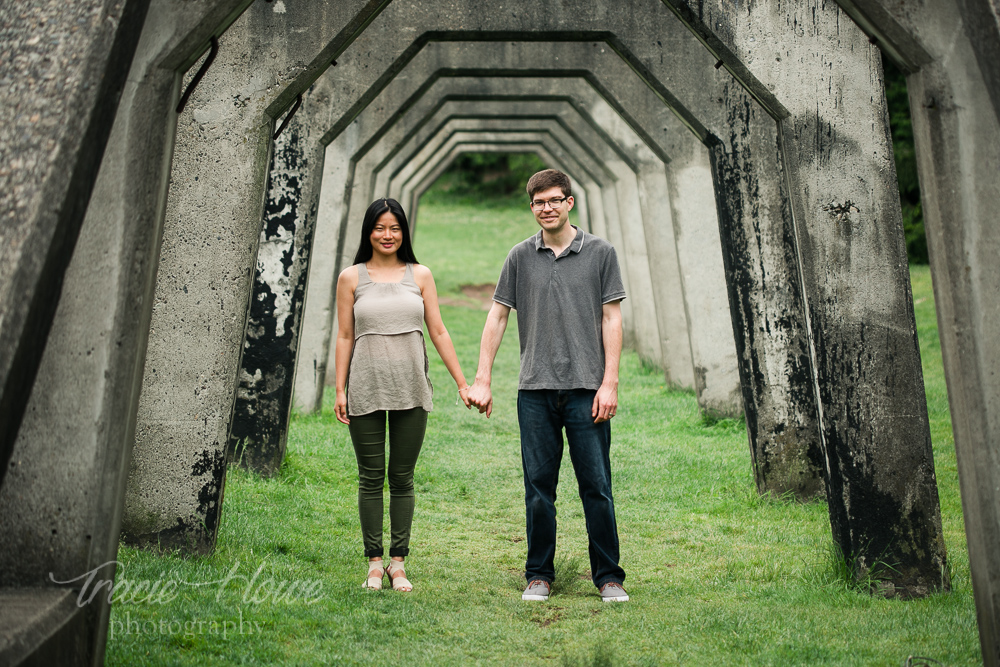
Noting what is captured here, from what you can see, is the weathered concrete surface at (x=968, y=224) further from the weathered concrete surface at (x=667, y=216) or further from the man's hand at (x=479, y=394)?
the weathered concrete surface at (x=667, y=216)

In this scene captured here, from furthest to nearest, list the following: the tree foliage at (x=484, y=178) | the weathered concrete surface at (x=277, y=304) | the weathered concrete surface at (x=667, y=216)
A: the tree foliage at (x=484, y=178), the weathered concrete surface at (x=667, y=216), the weathered concrete surface at (x=277, y=304)

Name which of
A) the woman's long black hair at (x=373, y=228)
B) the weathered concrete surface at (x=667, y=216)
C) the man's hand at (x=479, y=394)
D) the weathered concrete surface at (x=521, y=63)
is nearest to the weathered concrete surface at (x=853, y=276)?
the man's hand at (x=479, y=394)

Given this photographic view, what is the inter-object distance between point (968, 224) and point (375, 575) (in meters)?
3.42

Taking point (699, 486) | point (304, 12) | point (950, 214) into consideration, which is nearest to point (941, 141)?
point (950, 214)

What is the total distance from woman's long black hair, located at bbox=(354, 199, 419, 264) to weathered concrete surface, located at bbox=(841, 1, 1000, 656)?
2.64 meters

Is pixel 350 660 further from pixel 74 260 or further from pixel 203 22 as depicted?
pixel 203 22

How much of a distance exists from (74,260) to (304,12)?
3.12 m

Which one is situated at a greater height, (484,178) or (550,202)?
(484,178)

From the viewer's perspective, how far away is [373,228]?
5277mm

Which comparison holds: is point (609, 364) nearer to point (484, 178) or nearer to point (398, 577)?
point (398, 577)

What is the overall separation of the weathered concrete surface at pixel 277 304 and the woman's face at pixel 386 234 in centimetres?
331

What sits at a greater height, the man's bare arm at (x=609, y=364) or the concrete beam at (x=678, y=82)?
the concrete beam at (x=678, y=82)

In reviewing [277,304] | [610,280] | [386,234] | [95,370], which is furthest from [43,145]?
[277,304]

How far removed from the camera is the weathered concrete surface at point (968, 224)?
3270 millimetres
